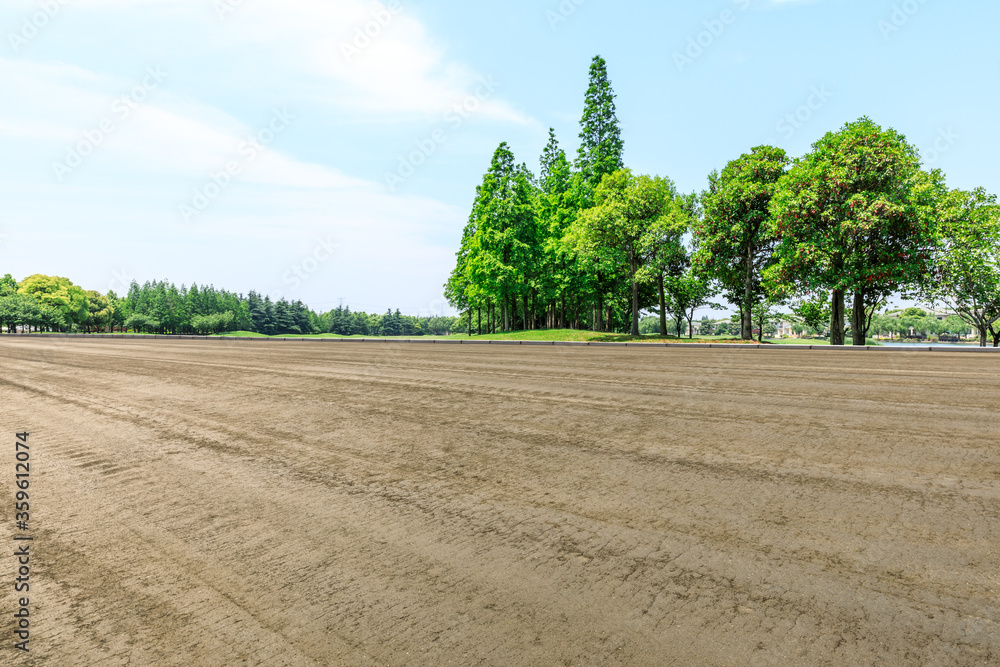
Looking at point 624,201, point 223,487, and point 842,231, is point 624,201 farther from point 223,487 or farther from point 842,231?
point 223,487

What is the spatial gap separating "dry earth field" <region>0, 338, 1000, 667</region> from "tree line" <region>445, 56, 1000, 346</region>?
24.7 m

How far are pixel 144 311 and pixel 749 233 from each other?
13882 centimetres

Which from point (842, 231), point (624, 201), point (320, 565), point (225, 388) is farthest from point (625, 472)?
point (624, 201)

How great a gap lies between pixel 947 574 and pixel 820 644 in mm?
1229

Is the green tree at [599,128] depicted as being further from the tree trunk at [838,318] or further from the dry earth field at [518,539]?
the dry earth field at [518,539]

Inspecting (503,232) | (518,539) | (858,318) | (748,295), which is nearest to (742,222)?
(748,295)

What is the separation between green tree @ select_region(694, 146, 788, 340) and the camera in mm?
33719

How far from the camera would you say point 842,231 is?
2631 centimetres

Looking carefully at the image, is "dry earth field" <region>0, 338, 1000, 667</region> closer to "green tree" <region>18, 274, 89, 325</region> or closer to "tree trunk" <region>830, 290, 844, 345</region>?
"tree trunk" <region>830, 290, 844, 345</region>

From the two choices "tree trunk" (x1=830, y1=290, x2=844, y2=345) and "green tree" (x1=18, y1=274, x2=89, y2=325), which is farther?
"green tree" (x1=18, y1=274, x2=89, y2=325)

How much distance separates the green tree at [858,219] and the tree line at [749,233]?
0.08 metres

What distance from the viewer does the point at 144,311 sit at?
4739 inches

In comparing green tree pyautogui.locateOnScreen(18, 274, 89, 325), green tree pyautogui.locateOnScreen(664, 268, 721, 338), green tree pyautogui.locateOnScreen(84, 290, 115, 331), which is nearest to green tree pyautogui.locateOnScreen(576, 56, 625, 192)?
green tree pyautogui.locateOnScreen(664, 268, 721, 338)

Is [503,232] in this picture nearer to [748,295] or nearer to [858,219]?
[748,295]
